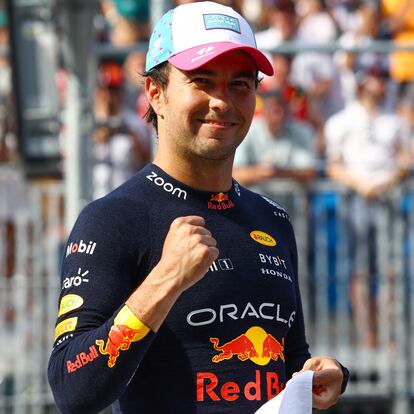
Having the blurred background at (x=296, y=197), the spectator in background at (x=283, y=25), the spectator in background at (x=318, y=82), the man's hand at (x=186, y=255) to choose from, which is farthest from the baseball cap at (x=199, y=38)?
the spectator in background at (x=283, y=25)

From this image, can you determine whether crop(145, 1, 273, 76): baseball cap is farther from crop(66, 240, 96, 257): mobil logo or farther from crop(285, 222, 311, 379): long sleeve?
crop(285, 222, 311, 379): long sleeve

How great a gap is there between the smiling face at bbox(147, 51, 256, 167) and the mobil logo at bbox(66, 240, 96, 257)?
397 mm

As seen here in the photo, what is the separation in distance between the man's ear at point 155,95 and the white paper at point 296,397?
844 millimetres

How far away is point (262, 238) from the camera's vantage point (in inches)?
129

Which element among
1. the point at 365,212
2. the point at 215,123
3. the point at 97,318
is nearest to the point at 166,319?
the point at 97,318

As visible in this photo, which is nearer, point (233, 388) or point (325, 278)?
point (233, 388)

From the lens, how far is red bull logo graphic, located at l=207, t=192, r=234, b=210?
10.5ft

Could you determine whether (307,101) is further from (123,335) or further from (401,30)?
(123,335)

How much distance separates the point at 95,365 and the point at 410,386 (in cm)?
559

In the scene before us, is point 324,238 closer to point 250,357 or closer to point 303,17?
point 303,17

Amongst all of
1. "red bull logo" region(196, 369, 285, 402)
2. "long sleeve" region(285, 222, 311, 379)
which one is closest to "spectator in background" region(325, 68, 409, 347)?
"long sleeve" region(285, 222, 311, 379)

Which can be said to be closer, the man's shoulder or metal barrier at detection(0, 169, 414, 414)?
the man's shoulder

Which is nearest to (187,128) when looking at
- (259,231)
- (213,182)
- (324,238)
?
(213,182)

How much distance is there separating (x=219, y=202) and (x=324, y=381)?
1.98ft
